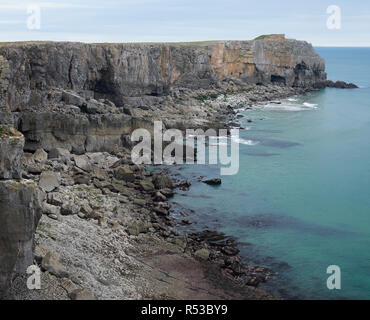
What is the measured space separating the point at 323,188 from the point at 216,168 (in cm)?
1036

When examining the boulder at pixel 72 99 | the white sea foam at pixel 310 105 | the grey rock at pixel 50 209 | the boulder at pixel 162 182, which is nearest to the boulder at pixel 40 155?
the boulder at pixel 162 182

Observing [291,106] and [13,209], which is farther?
[291,106]

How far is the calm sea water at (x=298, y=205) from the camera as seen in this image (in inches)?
1094

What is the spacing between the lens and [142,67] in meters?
65.4

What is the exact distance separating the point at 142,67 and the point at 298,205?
115 feet

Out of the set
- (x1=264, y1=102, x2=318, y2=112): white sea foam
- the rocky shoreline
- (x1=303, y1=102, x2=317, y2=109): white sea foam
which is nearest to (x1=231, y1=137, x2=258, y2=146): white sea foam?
the rocky shoreline

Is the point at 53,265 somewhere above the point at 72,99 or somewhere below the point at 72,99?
below

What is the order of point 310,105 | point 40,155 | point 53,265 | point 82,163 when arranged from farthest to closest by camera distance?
1. point 310,105
2. point 82,163
3. point 40,155
4. point 53,265

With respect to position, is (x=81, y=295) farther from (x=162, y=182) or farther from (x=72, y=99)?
(x=72, y=99)

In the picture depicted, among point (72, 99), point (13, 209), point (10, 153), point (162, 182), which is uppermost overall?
point (72, 99)

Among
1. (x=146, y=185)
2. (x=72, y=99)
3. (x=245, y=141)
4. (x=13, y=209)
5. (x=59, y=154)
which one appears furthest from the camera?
(x=245, y=141)

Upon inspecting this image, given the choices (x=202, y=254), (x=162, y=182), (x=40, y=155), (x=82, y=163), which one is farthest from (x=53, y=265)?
(x=40, y=155)
